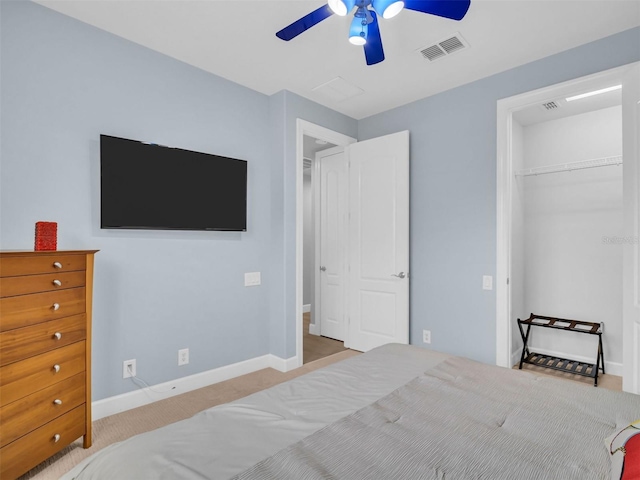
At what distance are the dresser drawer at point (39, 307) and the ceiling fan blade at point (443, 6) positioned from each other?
2325 mm

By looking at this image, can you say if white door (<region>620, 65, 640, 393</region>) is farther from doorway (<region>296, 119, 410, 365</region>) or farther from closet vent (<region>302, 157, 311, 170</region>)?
closet vent (<region>302, 157, 311, 170</region>)

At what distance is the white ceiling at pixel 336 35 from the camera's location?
221 centimetres

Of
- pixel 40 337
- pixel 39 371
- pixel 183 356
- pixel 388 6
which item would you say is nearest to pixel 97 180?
pixel 40 337

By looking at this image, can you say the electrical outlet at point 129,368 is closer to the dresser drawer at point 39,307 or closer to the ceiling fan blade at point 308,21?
the dresser drawer at point 39,307

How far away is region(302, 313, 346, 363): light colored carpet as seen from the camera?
12.7 ft

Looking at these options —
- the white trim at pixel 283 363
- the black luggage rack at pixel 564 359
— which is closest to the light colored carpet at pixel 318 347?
the white trim at pixel 283 363

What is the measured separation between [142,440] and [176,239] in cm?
197

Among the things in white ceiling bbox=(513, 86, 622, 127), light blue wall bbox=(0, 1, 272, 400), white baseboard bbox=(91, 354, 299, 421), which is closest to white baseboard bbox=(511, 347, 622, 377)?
white baseboard bbox=(91, 354, 299, 421)

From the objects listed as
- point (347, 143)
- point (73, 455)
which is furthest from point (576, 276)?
point (73, 455)

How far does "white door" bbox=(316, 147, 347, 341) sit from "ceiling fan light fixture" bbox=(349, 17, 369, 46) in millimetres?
2593

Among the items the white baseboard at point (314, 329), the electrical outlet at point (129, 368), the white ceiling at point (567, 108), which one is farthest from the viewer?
the white baseboard at point (314, 329)

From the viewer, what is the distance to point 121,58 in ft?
8.32

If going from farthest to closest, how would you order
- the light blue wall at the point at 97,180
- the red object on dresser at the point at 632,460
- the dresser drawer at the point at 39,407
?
1. the light blue wall at the point at 97,180
2. the dresser drawer at the point at 39,407
3. the red object on dresser at the point at 632,460

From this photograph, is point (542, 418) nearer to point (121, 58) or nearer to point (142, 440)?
point (142, 440)
